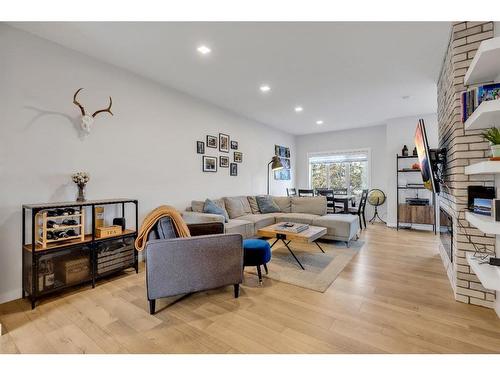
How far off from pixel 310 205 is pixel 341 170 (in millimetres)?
2774

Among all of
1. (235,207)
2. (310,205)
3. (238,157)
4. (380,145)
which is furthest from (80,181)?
(380,145)

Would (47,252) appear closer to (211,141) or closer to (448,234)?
(211,141)

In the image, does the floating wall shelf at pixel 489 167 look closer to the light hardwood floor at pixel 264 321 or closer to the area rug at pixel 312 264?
the light hardwood floor at pixel 264 321

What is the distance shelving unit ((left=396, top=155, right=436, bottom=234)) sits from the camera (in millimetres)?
5139

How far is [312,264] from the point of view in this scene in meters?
3.21

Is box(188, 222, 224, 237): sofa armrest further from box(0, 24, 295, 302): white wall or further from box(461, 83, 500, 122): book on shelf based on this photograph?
box(461, 83, 500, 122): book on shelf

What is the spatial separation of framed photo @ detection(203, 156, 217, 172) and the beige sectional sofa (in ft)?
1.97

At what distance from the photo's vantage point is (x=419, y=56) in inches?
114

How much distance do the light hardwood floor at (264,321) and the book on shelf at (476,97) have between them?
1711mm
